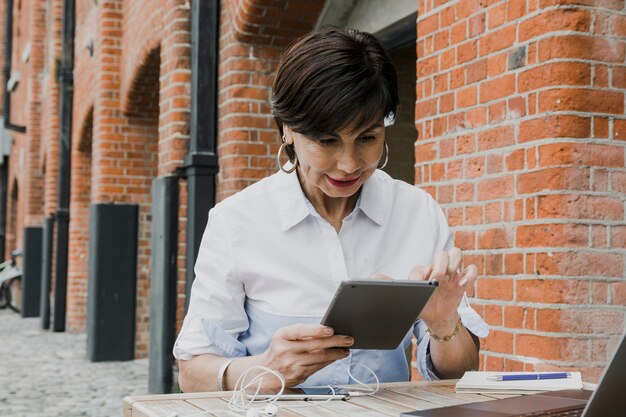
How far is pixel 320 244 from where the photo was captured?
218 centimetres

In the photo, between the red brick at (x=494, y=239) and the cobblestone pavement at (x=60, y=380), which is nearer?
the red brick at (x=494, y=239)

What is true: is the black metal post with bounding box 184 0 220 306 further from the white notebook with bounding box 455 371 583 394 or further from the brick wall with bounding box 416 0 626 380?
the white notebook with bounding box 455 371 583 394

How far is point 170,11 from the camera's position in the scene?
6883mm

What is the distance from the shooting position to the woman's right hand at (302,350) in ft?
5.98

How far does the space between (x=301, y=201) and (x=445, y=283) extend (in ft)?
1.48

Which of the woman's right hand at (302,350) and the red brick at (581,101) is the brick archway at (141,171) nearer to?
the red brick at (581,101)

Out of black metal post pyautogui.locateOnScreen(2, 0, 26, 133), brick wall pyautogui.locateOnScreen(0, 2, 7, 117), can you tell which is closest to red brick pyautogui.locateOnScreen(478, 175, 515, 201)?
black metal post pyautogui.locateOnScreen(2, 0, 26, 133)

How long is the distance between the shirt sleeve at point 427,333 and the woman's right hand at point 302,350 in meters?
0.37

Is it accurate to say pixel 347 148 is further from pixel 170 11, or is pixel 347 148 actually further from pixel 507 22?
pixel 170 11

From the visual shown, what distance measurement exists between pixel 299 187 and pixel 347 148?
9.0 inches

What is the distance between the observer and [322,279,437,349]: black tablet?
169 centimetres

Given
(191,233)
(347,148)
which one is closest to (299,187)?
(347,148)

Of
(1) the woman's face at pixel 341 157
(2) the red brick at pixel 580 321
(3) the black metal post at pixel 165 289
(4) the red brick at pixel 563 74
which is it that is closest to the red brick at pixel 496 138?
(4) the red brick at pixel 563 74

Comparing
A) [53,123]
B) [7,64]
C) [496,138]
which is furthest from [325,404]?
[7,64]
